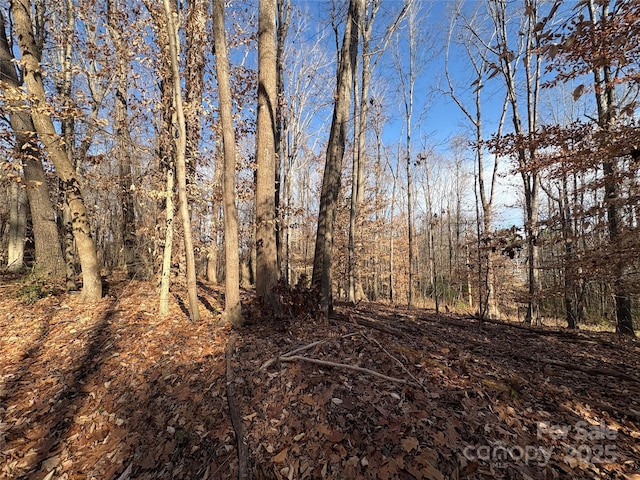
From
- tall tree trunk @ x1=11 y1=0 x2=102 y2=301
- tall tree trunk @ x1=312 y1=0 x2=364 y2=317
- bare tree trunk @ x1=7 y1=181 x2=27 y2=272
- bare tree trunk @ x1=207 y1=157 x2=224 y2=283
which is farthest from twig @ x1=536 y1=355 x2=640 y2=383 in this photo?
bare tree trunk @ x1=7 y1=181 x2=27 y2=272

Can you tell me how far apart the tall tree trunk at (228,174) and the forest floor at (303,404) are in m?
0.48

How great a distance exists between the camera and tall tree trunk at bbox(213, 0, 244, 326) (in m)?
5.46

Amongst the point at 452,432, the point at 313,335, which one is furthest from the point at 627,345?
the point at 313,335

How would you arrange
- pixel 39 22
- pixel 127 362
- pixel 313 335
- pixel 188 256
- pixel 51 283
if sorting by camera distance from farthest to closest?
pixel 39 22, pixel 51 283, pixel 188 256, pixel 313 335, pixel 127 362

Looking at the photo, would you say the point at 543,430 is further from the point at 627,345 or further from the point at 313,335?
the point at 627,345

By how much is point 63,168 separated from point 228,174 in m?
4.52

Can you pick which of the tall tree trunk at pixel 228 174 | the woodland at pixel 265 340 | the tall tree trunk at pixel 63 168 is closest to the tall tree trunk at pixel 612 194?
the woodland at pixel 265 340

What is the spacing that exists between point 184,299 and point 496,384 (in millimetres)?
7046

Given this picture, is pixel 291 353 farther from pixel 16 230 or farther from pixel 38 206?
pixel 16 230

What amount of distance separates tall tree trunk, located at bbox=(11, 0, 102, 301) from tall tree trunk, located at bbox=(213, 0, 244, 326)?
13.0ft

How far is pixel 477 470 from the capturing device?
2584mm

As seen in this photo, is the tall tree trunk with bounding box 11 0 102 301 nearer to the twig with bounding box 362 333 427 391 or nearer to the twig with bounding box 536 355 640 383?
the twig with bounding box 362 333 427 391

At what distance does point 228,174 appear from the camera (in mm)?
5426

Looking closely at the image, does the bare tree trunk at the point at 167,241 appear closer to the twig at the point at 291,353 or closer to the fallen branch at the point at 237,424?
the fallen branch at the point at 237,424
